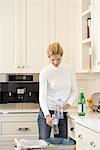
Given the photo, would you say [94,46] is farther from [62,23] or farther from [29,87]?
[29,87]

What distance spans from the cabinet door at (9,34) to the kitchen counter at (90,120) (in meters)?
0.99

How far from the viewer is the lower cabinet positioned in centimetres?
418

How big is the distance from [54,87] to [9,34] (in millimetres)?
1081

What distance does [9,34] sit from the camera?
4.37 m

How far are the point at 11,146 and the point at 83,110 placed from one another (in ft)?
3.47

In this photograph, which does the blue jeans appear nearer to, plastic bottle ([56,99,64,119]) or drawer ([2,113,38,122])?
plastic bottle ([56,99,64,119])

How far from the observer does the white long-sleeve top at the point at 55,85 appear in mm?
3596

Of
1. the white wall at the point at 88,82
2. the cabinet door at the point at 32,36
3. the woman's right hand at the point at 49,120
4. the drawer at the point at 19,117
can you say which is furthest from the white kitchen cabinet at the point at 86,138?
the cabinet door at the point at 32,36

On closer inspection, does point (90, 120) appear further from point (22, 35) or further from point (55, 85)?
point (22, 35)

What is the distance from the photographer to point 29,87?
4574mm

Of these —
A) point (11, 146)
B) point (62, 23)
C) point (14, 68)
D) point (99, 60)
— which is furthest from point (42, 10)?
point (11, 146)

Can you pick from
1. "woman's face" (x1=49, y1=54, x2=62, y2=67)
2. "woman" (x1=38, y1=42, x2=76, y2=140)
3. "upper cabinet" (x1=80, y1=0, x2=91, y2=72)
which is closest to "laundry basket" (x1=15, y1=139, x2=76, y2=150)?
"woman" (x1=38, y1=42, x2=76, y2=140)

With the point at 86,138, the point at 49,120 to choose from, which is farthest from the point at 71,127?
the point at 86,138

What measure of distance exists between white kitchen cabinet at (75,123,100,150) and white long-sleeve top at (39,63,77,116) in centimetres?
38
